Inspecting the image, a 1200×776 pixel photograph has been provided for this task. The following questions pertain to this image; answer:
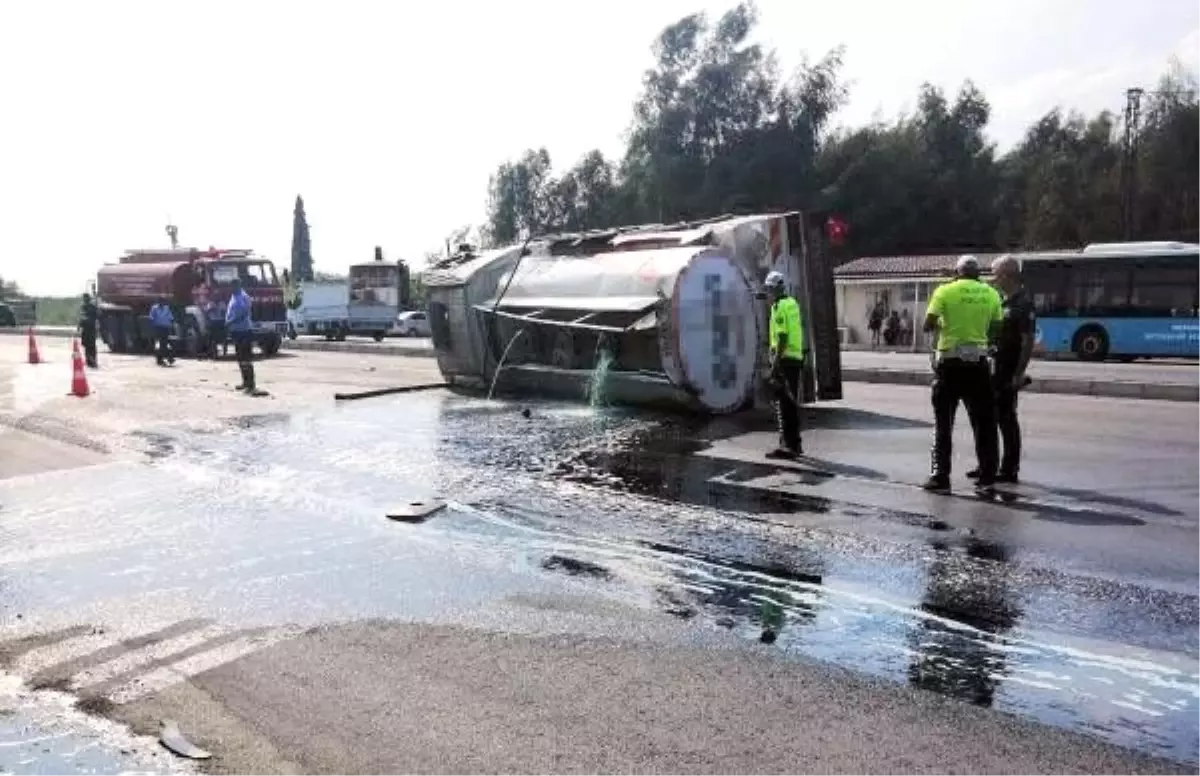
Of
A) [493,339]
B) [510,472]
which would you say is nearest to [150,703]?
[510,472]

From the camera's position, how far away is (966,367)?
316 inches

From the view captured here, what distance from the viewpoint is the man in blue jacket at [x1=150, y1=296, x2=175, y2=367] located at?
25.5 m

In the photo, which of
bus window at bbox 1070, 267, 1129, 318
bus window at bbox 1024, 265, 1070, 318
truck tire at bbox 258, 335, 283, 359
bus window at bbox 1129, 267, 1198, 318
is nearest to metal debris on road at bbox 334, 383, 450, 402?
truck tire at bbox 258, 335, 283, 359

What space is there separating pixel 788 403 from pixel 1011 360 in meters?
1.97

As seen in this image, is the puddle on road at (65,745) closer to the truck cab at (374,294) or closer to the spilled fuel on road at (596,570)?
the spilled fuel on road at (596,570)

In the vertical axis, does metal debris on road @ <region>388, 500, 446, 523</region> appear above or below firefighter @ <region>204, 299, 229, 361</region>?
below

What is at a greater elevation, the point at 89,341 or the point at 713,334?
the point at 713,334

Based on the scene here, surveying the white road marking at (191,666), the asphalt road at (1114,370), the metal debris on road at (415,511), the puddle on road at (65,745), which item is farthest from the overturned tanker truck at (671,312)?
the puddle on road at (65,745)

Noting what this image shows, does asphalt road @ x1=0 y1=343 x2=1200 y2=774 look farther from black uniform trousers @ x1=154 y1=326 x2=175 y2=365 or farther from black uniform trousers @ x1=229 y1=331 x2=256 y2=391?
black uniform trousers @ x1=154 y1=326 x2=175 y2=365

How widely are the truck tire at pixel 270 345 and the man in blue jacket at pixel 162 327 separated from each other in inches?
92.0

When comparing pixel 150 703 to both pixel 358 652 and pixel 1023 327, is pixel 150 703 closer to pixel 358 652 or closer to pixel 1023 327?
pixel 358 652

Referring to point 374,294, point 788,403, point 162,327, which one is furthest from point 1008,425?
point 374,294

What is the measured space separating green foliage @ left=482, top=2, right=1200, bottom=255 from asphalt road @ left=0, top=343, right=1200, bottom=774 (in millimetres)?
42046

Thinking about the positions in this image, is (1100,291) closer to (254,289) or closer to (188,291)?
(254,289)
